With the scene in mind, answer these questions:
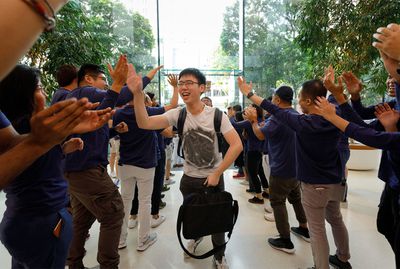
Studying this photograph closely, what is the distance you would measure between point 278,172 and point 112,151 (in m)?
3.63

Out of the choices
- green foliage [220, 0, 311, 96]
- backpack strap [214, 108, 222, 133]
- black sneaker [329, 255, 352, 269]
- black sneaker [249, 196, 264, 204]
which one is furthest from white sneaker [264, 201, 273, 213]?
green foliage [220, 0, 311, 96]

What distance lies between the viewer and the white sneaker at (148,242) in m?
2.51

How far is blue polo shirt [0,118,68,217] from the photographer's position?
113 cm

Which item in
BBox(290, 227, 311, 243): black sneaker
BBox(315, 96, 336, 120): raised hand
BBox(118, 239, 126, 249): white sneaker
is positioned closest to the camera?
BBox(315, 96, 336, 120): raised hand

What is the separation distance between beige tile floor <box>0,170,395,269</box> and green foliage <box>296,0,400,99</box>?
1.96 metres

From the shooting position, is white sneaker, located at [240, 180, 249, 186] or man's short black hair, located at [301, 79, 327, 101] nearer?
man's short black hair, located at [301, 79, 327, 101]

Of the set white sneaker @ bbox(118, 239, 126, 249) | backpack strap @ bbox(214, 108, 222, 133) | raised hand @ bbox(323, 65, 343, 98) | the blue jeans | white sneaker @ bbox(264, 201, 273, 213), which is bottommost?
white sneaker @ bbox(118, 239, 126, 249)

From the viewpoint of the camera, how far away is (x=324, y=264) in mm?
1907

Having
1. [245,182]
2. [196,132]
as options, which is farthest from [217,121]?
[245,182]

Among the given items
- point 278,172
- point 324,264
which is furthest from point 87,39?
point 324,264

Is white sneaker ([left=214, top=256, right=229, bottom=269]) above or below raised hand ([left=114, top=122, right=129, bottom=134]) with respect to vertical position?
below

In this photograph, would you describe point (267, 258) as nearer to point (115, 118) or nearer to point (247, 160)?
point (247, 160)

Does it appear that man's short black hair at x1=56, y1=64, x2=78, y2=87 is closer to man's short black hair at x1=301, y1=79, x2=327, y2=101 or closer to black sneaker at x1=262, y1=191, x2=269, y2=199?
man's short black hair at x1=301, y1=79, x2=327, y2=101

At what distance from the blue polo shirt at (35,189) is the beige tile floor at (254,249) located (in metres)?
1.35
